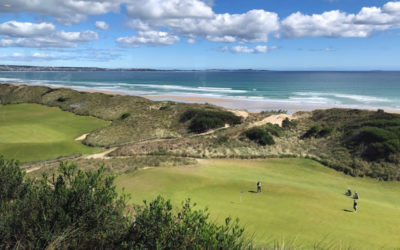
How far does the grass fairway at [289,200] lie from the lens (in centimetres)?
1208

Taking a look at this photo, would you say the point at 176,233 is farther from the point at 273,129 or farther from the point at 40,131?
the point at 40,131

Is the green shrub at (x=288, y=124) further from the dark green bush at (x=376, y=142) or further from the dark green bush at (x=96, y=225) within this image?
the dark green bush at (x=96, y=225)

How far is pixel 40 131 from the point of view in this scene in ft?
139

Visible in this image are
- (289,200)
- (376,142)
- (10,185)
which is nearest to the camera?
(10,185)

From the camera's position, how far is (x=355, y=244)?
1123cm

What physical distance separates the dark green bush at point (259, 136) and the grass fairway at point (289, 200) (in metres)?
6.42

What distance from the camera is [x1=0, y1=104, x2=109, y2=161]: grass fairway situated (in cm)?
3331

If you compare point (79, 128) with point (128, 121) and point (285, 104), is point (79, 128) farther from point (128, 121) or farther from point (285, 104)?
point (285, 104)

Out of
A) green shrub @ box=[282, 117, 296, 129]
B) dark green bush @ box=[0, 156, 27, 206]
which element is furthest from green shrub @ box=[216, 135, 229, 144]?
dark green bush @ box=[0, 156, 27, 206]

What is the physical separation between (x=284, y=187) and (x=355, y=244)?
797 centimetres

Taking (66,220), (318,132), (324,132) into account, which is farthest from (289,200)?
(318,132)

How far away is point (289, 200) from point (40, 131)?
1541 inches

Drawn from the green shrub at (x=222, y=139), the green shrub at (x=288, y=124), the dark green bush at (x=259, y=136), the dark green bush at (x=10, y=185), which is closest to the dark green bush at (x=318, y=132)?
the green shrub at (x=288, y=124)

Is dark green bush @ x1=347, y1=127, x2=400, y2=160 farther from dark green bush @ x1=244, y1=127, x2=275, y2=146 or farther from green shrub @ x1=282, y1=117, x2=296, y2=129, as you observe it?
green shrub @ x1=282, y1=117, x2=296, y2=129
